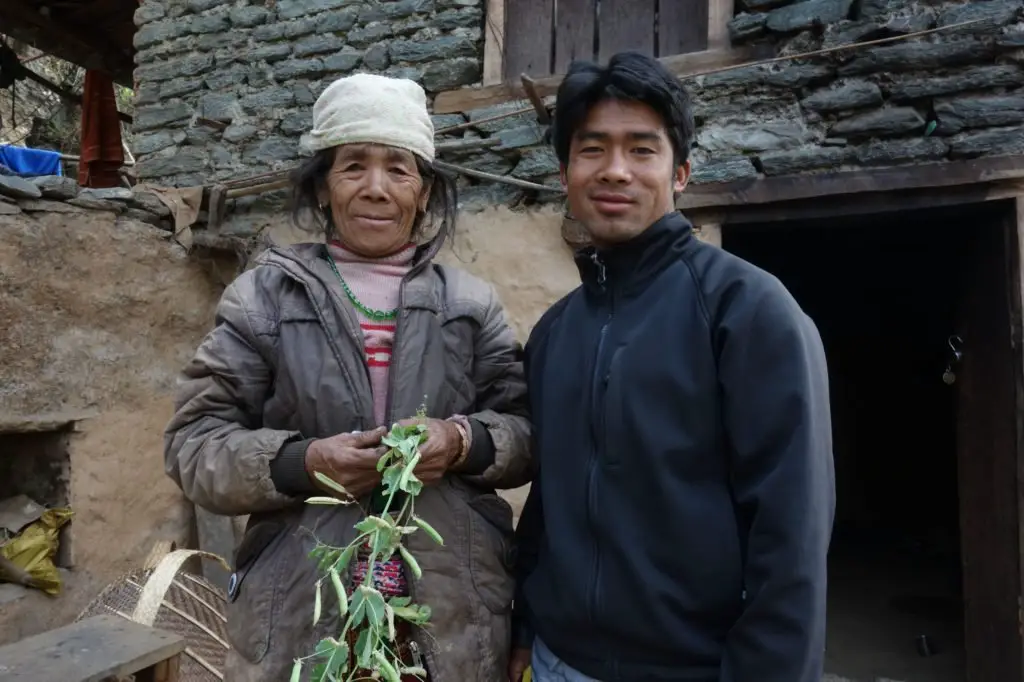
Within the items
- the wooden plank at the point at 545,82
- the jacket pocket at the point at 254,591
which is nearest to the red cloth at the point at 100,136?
the wooden plank at the point at 545,82

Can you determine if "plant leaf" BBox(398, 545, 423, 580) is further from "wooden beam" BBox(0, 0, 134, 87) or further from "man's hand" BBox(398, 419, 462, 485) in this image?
"wooden beam" BBox(0, 0, 134, 87)

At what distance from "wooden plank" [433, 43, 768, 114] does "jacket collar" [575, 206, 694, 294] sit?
176cm

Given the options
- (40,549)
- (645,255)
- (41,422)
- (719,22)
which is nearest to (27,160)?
(41,422)

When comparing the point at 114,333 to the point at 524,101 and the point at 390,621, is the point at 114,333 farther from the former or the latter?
the point at 390,621

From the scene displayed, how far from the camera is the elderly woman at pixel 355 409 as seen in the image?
54.4 inches

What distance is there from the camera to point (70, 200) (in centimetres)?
363

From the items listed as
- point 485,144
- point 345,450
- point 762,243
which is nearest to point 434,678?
point 345,450

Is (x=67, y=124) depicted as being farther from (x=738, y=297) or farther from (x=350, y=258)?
(x=738, y=297)

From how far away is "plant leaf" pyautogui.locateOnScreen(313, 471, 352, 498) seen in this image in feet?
4.28

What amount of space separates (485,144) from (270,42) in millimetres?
1545

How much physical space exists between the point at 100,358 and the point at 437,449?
10.2ft

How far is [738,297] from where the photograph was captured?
1.23m

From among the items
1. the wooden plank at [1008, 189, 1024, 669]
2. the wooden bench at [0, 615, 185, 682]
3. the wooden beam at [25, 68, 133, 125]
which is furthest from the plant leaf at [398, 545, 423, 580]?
the wooden beam at [25, 68, 133, 125]

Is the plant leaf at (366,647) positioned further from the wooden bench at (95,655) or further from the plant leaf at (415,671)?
the wooden bench at (95,655)
